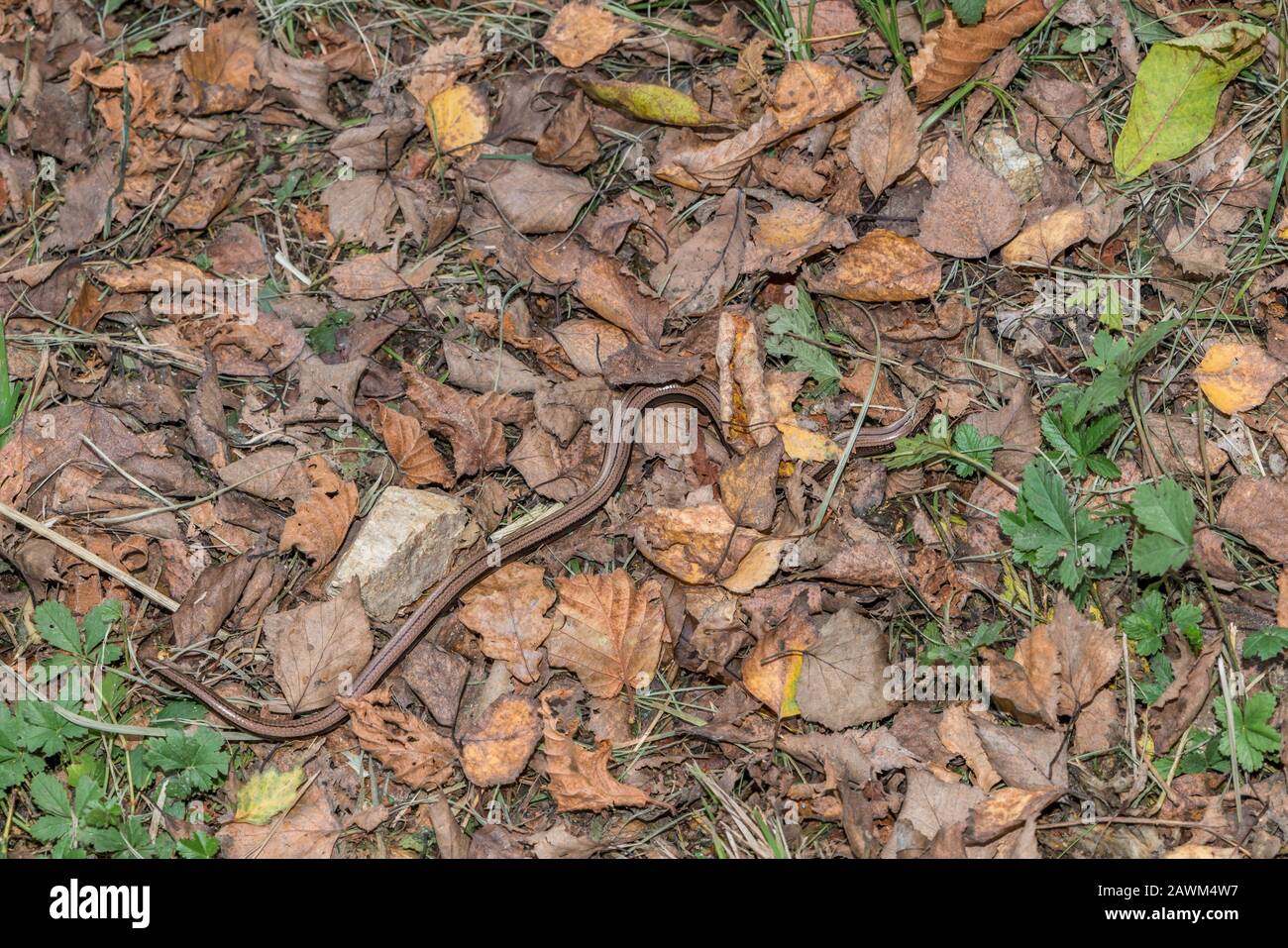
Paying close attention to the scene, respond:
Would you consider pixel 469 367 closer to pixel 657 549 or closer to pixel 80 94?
pixel 657 549

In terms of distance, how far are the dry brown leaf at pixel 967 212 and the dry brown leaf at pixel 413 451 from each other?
270cm

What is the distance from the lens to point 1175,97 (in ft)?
16.7

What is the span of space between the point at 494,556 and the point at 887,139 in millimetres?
2965

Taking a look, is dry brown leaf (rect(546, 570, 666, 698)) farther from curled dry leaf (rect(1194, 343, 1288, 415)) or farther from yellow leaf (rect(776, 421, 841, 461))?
curled dry leaf (rect(1194, 343, 1288, 415))

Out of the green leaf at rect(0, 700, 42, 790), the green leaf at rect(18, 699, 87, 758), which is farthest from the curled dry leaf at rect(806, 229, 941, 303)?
the green leaf at rect(0, 700, 42, 790)

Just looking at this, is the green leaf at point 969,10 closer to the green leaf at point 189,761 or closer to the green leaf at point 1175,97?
the green leaf at point 1175,97

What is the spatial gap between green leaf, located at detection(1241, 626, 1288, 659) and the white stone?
11.5 ft

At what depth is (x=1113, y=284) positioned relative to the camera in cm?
503

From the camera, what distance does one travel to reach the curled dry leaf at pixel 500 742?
4.38m

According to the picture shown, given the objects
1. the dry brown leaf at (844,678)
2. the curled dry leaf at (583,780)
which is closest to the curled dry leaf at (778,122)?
the dry brown leaf at (844,678)

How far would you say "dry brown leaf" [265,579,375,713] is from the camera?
4.69 meters

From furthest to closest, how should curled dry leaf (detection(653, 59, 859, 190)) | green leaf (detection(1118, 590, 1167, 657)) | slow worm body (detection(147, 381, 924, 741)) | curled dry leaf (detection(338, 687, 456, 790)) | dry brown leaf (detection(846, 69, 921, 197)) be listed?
curled dry leaf (detection(653, 59, 859, 190)), dry brown leaf (detection(846, 69, 921, 197)), slow worm body (detection(147, 381, 924, 741)), curled dry leaf (detection(338, 687, 456, 790)), green leaf (detection(1118, 590, 1167, 657))

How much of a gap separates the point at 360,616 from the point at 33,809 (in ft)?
5.43

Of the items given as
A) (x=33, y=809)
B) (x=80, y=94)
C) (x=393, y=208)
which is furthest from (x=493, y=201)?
(x=33, y=809)
